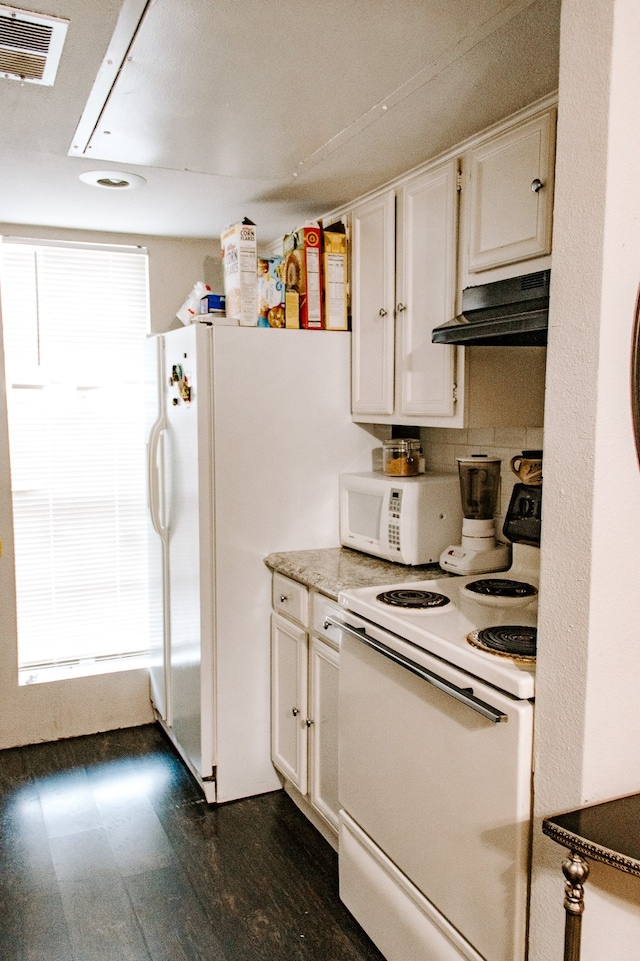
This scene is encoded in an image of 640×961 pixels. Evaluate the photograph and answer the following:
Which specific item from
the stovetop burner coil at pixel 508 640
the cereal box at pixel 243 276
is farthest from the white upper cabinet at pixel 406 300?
the stovetop burner coil at pixel 508 640

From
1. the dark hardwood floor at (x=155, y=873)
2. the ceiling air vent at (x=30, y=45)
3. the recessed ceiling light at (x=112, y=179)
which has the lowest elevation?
the dark hardwood floor at (x=155, y=873)

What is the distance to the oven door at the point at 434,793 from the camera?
1.46m

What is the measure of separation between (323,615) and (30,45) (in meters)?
1.70

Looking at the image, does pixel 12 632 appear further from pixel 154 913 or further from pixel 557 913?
pixel 557 913

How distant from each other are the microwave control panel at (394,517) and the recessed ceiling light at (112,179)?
54.6 inches

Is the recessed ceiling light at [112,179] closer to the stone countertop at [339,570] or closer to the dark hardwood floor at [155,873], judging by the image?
the stone countertop at [339,570]

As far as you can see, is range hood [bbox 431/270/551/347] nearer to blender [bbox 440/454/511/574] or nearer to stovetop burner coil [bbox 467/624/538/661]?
blender [bbox 440/454/511/574]

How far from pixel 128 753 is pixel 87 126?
2441 millimetres

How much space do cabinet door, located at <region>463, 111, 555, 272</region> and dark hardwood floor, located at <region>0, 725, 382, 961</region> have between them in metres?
1.92

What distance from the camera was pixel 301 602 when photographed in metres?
2.52

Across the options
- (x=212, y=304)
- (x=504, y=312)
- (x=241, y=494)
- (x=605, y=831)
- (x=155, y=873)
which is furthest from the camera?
(x=212, y=304)

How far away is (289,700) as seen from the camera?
2637 millimetres

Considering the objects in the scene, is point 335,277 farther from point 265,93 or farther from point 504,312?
point 504,312

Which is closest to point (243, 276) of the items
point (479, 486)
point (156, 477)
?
point (156, 477)
